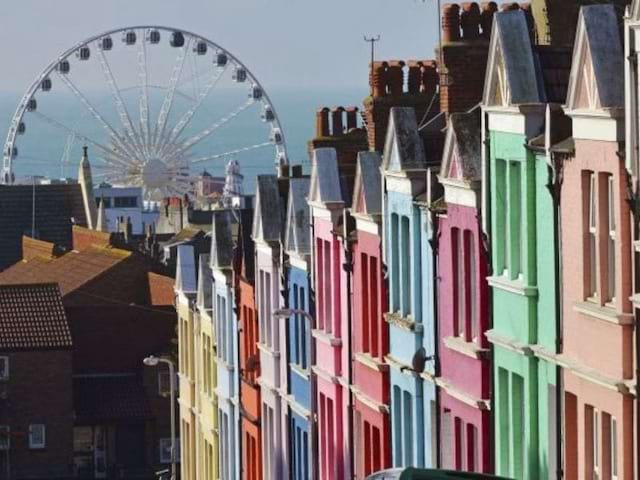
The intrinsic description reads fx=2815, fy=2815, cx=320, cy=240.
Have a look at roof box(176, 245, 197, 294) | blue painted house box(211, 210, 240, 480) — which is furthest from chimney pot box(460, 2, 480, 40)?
roof box(176, 245, 197, 294)

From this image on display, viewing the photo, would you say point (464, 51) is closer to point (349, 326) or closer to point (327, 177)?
point (349, 326)

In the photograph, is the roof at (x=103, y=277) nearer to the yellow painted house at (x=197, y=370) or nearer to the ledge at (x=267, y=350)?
the yellow painted house at (x=197, y=370)

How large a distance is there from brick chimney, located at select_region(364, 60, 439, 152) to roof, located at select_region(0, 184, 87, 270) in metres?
92.0

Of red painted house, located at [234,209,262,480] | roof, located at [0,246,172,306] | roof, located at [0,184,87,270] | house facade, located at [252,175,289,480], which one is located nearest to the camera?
house facade, located at [252,175,289,480]

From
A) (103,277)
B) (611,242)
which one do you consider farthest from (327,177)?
(103,277)

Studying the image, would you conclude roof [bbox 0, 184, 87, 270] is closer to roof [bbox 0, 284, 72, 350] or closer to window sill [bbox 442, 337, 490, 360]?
roof [bbox 0, 284, 72, 350]

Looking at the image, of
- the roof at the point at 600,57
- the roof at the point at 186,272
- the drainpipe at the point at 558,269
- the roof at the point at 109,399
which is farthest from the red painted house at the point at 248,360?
the roof at the point at 109,399

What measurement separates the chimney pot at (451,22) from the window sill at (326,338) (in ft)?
23.5

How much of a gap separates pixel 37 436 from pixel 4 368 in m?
3.01

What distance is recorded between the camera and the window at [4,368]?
89.3 metres

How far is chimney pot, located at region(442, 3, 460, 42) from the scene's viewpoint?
130 feet

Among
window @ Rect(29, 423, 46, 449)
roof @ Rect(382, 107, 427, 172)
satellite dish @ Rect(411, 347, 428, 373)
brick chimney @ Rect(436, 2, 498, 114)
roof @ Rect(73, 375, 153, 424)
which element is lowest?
window @ Rect(29, 423, 46, 449)

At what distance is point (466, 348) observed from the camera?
35.6 metres

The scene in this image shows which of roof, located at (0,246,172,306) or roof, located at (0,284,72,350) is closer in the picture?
roof, located at (0,284,72,350)
